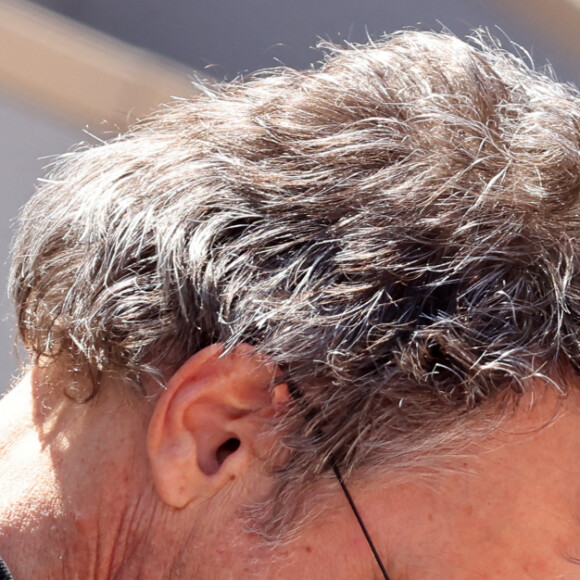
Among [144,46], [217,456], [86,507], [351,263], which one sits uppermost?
[351,263]

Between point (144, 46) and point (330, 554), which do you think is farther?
point (144, 46)

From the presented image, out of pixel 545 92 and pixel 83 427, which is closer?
pixel 83 427

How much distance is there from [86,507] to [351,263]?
0.53 meters

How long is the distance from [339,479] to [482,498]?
206 millimetres

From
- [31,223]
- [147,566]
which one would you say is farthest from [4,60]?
[147,566]

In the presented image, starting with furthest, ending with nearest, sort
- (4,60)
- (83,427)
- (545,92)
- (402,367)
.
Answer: (4,60) < (545,92) < (83,427) < (402,367)

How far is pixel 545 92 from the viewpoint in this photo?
60.7 inches

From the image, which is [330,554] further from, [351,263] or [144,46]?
[144,46]

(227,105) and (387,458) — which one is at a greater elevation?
(227,105)

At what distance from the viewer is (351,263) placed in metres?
1.19

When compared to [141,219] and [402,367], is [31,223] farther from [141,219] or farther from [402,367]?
[402,367]

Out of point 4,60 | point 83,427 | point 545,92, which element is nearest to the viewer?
point 83,427

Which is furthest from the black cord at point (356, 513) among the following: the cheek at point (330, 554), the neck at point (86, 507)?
the neck at point (86, 507)

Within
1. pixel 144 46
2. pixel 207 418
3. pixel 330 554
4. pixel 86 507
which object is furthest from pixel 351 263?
pixel 144 46
